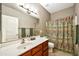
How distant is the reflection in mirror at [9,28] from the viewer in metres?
1.65

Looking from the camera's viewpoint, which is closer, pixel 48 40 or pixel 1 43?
pixel 1 43

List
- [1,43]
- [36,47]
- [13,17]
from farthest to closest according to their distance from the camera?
[36,47]
[13,17]
[1,43]

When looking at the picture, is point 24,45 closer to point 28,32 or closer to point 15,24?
point 28,32

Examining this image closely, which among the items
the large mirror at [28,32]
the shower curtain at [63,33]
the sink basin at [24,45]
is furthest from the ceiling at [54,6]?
the sink basin at [24,45]

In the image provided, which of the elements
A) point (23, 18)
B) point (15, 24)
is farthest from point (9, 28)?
point (23, 18)

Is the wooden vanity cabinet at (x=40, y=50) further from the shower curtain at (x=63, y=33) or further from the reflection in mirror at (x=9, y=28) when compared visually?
the reflection in mirror at (x=9, y=28)

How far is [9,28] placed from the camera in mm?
1704

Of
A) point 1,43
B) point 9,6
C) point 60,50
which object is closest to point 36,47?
point 60,50

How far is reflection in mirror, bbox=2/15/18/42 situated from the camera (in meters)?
1.65

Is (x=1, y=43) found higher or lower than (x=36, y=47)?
higher

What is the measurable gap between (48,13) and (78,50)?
90 cm

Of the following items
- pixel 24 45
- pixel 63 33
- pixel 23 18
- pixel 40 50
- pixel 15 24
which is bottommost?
pixel 40 50

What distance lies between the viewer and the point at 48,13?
1.85 metres

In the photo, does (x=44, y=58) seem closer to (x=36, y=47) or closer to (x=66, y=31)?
(x=36, y=47)
